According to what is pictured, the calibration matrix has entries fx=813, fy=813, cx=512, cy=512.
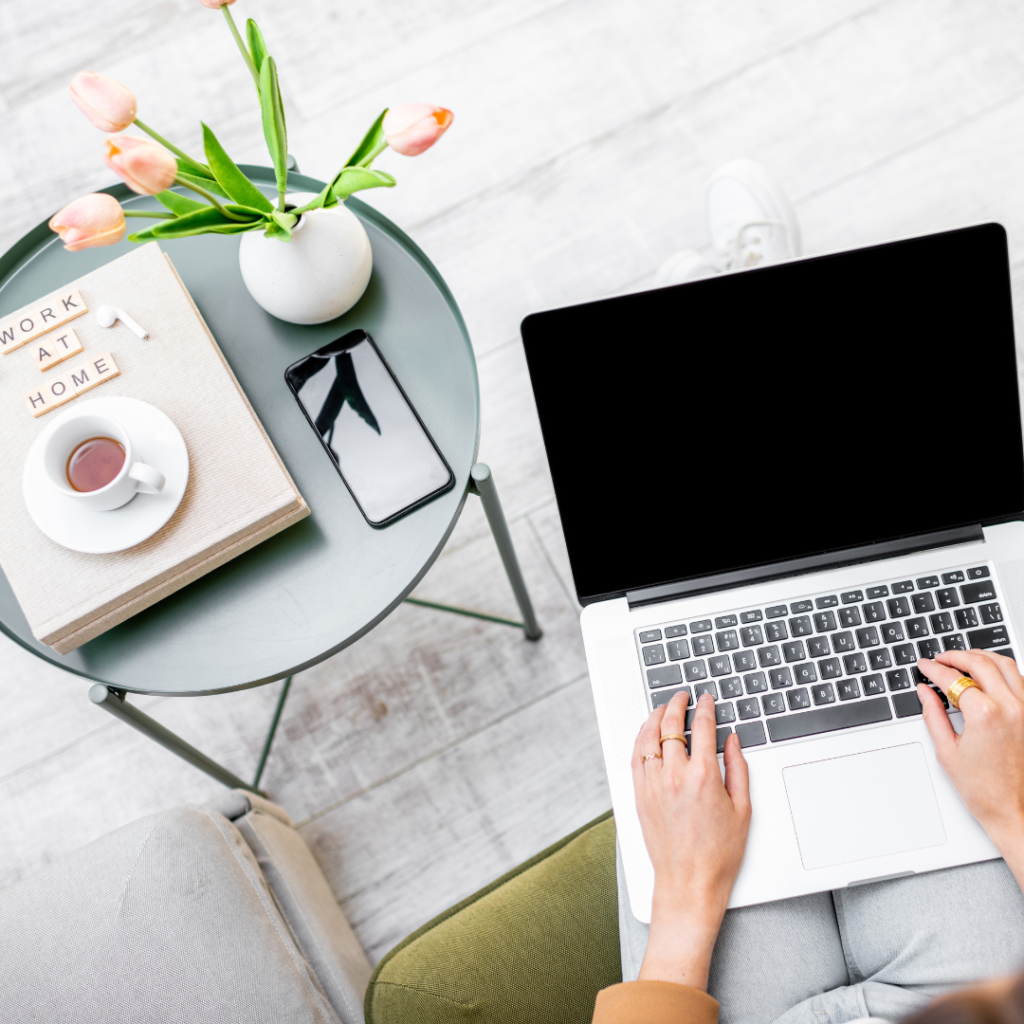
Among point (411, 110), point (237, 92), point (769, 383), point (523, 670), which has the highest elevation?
point (237, 92)

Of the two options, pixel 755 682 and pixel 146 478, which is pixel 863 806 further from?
pixel 146 478

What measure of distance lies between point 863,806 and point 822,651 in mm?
151

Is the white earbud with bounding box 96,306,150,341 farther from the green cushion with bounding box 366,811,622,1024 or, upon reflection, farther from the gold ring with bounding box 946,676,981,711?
the gold ring with bounding box 946,676,981,711

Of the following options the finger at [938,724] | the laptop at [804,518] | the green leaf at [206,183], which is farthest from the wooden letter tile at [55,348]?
the finger at [938,724]

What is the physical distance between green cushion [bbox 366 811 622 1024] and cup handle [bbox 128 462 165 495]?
0.51 m

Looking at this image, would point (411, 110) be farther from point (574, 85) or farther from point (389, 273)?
point (574, 85)

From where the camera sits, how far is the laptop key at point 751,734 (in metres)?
0.81

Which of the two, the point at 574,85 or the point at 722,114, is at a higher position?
the point at 574,85

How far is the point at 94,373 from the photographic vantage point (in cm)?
87

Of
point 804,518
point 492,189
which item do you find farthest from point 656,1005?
point 492,189

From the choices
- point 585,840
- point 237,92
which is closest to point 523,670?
point 585,840

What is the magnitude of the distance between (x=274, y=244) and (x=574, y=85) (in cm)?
93

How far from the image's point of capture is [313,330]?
0.93 metres

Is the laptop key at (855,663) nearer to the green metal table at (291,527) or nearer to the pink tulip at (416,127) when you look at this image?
the green metal table at (291,527)
